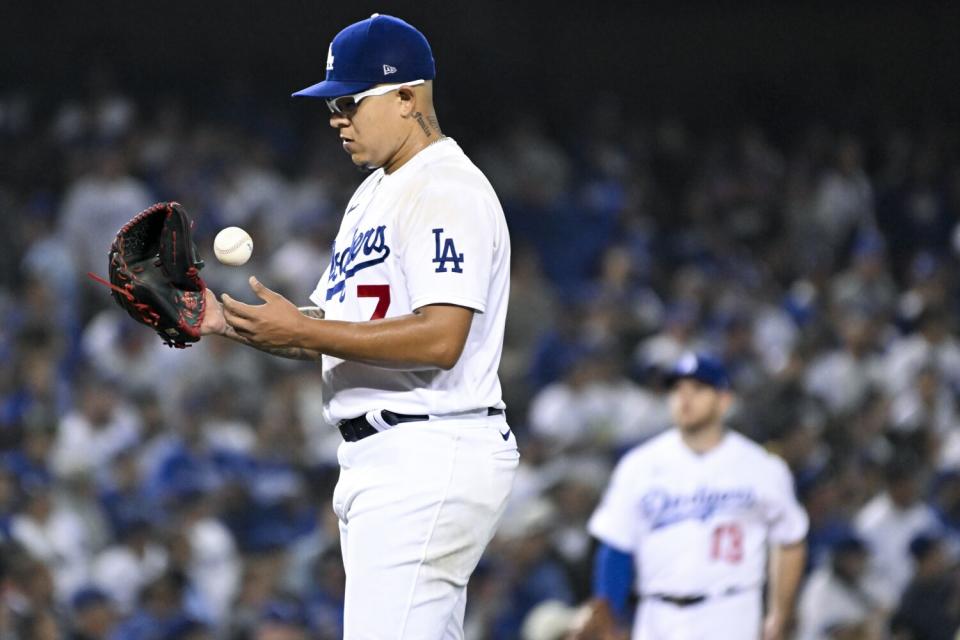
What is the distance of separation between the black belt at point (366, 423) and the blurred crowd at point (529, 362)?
10.3 feet

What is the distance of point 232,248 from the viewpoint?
319cm

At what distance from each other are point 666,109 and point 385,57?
478 inches

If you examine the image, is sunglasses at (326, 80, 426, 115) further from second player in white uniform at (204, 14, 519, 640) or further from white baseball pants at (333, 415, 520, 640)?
white baseball pants at (333, 415, 520, 640)

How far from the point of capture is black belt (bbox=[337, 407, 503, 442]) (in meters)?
3.19

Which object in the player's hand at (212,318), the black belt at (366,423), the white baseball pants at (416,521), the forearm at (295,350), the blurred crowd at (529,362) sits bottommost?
the blurred crowd at (529,362)

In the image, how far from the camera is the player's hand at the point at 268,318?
3.00 metres

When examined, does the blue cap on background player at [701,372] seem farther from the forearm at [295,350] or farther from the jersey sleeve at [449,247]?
the jersey sleeve at [449,247]

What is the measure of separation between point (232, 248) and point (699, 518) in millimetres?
2752

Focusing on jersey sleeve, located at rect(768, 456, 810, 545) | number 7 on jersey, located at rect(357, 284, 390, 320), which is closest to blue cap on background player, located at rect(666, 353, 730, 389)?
jersey sleeve, located at rect(768, 456, 810, 545)

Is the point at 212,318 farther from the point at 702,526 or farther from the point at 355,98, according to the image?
the point at 702,526

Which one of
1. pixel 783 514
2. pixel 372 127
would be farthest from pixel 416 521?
pixel 783 514

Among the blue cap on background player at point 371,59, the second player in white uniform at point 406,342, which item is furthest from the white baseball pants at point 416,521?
the blue cap on background player at point 371,59

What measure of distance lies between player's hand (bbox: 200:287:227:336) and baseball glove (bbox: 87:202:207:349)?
11mm

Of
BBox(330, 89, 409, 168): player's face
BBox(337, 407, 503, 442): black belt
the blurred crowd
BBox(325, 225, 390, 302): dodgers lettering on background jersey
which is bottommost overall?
the blurred crowd
